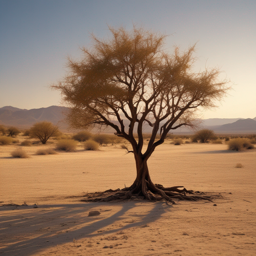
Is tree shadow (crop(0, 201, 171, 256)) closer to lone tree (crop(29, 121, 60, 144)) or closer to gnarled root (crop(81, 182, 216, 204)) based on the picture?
gnarled root (crop(81, 182, 216, 204))

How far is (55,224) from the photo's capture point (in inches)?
266

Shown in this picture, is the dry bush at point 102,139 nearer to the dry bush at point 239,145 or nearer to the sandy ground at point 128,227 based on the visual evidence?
the dry bush at point 239,145

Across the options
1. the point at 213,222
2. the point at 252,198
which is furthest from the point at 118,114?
the point at 252,198

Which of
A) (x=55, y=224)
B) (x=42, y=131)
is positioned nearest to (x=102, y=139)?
(x=42, y=131)

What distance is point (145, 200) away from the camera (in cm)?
995

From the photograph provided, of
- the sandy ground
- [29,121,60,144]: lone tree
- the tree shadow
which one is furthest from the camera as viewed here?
[29,121,60,144]: lone tree

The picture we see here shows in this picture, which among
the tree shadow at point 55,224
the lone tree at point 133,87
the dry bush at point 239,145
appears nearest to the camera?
the tree shadow at point 55,224

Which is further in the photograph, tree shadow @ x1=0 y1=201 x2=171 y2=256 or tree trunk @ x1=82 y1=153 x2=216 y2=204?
tree trunk @ x1=82 y1=153 x2=216 y2=204

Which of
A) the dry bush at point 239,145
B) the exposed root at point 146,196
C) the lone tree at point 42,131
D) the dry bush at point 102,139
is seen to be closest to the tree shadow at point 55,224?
the exposed root at point 146,196

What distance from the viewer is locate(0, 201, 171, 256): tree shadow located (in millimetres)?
5438

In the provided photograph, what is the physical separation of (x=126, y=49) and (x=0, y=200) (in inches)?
298

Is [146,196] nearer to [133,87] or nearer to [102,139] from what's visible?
[133,87]

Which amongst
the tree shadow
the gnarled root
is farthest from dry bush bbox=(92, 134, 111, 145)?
the tree shadow

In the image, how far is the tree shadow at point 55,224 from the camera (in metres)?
5.44
